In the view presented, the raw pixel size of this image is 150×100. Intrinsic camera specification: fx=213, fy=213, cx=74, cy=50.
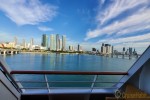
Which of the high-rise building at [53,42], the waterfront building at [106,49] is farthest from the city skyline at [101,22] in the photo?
the high-rise building at [53,42]

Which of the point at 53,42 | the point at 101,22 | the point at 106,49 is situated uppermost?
the point at 101,22

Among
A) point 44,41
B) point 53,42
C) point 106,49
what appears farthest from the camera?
point 44,41

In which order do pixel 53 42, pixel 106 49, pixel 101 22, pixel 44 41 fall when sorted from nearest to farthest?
pixel 106 49
pixel 53 42
pixel 44 41
pixel 101 22

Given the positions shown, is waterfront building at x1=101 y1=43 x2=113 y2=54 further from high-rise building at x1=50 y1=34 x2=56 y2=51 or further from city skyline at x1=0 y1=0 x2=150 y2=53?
high-rise building at x1=50 y1=34 x2=56 y2=51

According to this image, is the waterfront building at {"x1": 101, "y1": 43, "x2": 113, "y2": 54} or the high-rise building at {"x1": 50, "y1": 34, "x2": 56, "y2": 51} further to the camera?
the high-rise building at {"x1": 50, "y1": 34, "x2": 56, "y2": 51}

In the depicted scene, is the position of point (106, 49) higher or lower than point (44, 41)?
lower

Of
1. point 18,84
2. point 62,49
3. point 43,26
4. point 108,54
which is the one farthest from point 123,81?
point 43,26

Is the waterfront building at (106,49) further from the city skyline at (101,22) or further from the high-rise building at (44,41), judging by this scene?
the high-rise building at (44,41)

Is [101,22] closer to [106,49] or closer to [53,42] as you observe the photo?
[53,42]

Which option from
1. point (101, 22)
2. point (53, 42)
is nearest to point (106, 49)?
point (53, 42)

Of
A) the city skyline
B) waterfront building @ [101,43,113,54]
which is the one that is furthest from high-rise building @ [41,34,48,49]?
waterfront building @ [101,43,113,54]

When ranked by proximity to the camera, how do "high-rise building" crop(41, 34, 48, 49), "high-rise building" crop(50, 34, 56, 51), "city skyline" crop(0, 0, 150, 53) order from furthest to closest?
"high-rise building" crop(41, 34, 48, 49) → "high-rise building" crop(50, 34, 56, 51) → "city skyline" crop(0, 0, 150, 53)

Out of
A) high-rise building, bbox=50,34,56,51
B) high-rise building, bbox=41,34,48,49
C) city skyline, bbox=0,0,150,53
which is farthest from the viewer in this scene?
high-rise building, bbox=41,34,48,49

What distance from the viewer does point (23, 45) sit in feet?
16.9
